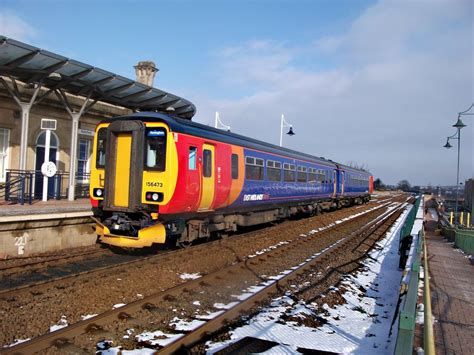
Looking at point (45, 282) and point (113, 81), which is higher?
point (113, 81)

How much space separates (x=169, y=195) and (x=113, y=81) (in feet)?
23.4

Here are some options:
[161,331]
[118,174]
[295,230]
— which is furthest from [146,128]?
[295,230]

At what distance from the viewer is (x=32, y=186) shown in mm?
14297

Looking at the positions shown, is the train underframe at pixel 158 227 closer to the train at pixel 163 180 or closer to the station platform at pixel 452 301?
the train at pixel 163 180

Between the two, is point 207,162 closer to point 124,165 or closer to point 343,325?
point 124,165

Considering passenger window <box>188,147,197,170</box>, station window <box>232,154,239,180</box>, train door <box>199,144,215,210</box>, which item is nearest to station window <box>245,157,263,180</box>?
station window <box>232,154,239,180</box>

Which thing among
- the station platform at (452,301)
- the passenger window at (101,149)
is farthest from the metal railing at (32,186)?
the station platform at (452,301)

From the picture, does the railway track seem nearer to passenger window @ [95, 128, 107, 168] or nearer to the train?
the train

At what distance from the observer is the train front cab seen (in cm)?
913

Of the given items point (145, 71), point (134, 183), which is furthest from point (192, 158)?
point (145, 71)

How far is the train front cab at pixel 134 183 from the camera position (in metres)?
9.13

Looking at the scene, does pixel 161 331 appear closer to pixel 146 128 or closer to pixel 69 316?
pixel 69 316

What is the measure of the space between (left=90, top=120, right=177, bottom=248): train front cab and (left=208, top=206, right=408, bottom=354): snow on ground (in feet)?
11.5

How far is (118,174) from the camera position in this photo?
974cm
